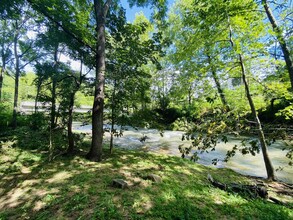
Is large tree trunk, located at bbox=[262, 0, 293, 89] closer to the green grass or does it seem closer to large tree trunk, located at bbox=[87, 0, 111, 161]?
the green grass

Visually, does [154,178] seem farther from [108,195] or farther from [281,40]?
[281,40]

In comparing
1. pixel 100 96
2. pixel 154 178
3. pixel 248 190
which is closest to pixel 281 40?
pixel 248 190

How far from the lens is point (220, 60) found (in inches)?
196

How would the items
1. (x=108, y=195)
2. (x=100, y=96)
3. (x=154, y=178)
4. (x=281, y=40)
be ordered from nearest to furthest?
(x=108, y=195) → (x=281, y=40) → (x=154, y=178) → (x=100, y=96)

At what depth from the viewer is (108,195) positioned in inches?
117

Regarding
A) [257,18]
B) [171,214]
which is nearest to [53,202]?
[171,214]

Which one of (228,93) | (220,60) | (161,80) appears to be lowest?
(228,93)

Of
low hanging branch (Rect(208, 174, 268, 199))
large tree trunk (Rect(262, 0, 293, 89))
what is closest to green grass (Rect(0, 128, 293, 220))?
low hanging branch (Rect(208, 174, 268, 199))

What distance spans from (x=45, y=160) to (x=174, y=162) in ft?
12.1

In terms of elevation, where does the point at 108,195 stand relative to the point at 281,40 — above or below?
below

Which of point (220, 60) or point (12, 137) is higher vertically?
point (220, 60)

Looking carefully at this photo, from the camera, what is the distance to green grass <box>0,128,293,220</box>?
8.49ft

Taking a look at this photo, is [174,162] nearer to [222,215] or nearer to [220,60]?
[222,215]

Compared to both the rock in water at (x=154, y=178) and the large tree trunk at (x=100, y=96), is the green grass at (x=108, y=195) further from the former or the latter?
the large tree trunk at (x=100, y=96)
